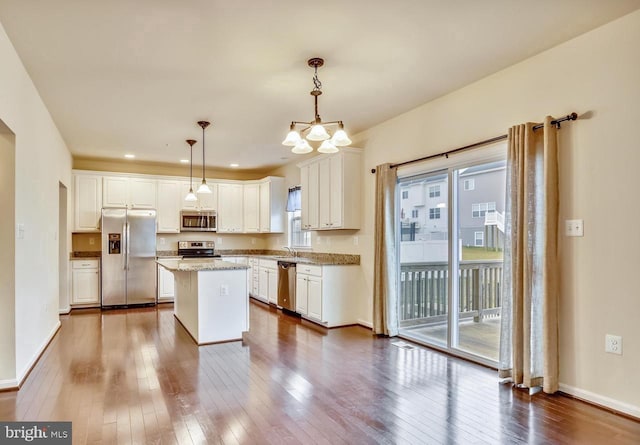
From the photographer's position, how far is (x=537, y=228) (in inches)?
124

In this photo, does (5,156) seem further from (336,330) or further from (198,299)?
(336,330)

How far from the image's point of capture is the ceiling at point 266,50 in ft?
8.48

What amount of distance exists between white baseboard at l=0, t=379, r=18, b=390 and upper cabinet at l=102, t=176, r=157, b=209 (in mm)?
4517

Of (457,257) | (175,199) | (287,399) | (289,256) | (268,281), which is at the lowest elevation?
(287,399)

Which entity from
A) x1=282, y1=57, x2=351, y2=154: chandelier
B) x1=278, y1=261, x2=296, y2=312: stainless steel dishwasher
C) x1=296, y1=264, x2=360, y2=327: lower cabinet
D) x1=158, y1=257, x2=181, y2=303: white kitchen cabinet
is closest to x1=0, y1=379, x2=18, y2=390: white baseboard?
x1=282, y1=57, x2=351, y2=154: chandelier

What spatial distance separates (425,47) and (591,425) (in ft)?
9.61

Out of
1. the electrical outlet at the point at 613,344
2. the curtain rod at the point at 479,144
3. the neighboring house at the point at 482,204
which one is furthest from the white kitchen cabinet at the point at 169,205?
the electrical outlet at the point at 613,344

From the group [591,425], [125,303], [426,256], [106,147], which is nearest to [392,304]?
[426,256]

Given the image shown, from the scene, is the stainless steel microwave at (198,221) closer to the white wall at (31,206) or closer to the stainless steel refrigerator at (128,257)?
the stainless steel refrigerator at (128,257)

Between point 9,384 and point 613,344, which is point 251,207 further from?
point 613,344

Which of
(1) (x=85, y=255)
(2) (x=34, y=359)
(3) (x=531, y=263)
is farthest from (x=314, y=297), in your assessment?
(1) (x=85, y=255)

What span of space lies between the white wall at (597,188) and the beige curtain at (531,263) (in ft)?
0.40

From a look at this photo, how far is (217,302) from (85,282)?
354 centimetres

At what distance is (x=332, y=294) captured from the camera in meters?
5.35
